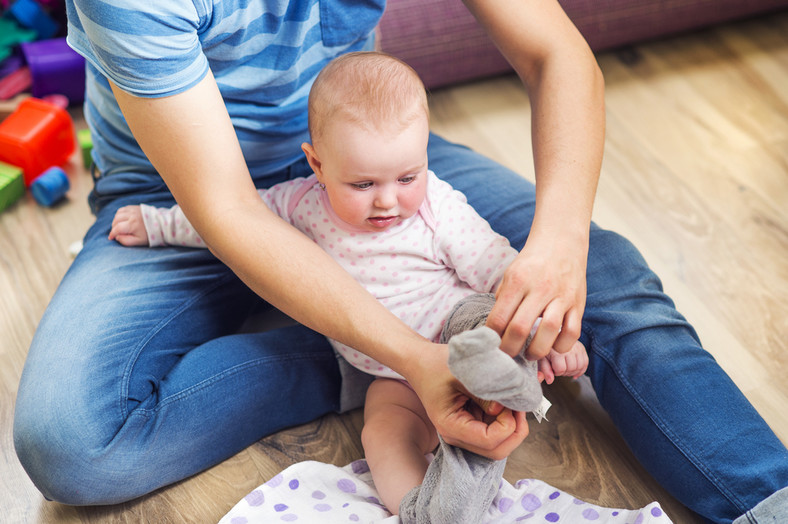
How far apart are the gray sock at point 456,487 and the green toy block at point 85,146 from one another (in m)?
1.06

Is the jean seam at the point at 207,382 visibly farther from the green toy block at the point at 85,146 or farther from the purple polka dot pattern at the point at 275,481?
the green toy block at the point at 85,146

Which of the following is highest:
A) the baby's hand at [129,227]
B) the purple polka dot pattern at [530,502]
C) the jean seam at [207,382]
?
the baby's hand at [129,227]

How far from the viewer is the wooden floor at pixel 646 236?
1108mm

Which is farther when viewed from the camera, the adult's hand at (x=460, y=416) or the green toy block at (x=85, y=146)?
the green toy block at (x=85, y=146)

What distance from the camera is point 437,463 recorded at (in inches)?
36.4

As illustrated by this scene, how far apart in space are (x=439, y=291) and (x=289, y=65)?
0.38 metres

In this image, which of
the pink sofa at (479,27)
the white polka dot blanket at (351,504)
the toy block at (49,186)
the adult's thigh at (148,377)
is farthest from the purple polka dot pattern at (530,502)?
the toy block at (49,186)

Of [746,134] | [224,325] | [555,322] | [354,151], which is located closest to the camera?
[555,322]

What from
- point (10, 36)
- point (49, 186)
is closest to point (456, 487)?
point (49, 186)

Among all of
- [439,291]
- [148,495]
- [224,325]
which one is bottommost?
[148,495]

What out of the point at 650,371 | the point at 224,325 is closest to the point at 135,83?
the point at 224,325

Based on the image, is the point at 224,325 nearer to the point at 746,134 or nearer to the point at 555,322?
the point at 555,322

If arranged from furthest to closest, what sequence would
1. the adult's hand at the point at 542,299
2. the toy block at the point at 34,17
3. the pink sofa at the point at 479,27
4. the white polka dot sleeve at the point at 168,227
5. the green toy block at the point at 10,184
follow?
the toy block at the point at 34,17
the pink sofa at the point at 479,27
the green toy block at the point at 10,184
the white polka dot sleeve at the point at 168,227
the adult's hand at the point at 542,299

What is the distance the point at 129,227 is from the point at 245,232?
326 millimetres
